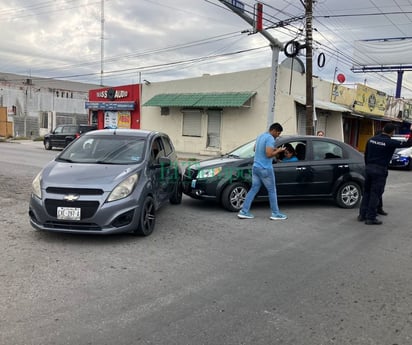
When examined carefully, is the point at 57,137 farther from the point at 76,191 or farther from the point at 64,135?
the point at 76,191

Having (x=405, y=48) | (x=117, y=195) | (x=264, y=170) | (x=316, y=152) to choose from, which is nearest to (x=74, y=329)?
(x=117, y=195)

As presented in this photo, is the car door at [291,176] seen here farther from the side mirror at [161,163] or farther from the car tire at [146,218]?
the car tire at [146,218]

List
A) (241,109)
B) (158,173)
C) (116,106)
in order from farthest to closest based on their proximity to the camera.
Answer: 1. (116,106)
2. (241,109)
3. (158,173)

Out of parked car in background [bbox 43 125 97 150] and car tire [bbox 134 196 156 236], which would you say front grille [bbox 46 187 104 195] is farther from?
parked car in background [bbox 43 125 97 150]

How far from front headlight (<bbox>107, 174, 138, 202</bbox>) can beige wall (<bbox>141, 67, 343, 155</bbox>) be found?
50.5 feet

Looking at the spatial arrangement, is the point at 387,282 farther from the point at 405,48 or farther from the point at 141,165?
the point at 405,48

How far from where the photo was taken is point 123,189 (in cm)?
556

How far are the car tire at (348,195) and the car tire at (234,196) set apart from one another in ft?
7.14

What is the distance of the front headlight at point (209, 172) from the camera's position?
7.87 meters

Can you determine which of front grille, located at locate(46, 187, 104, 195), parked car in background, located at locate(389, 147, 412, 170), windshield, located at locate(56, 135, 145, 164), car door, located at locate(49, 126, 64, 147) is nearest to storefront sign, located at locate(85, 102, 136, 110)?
car door, located at locate(49, 126, 64, 147)

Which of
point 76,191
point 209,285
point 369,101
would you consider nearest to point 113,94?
point 369,101

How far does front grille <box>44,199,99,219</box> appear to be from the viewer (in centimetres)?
526

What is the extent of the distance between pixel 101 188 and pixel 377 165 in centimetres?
488

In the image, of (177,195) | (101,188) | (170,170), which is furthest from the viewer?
(177,195)
